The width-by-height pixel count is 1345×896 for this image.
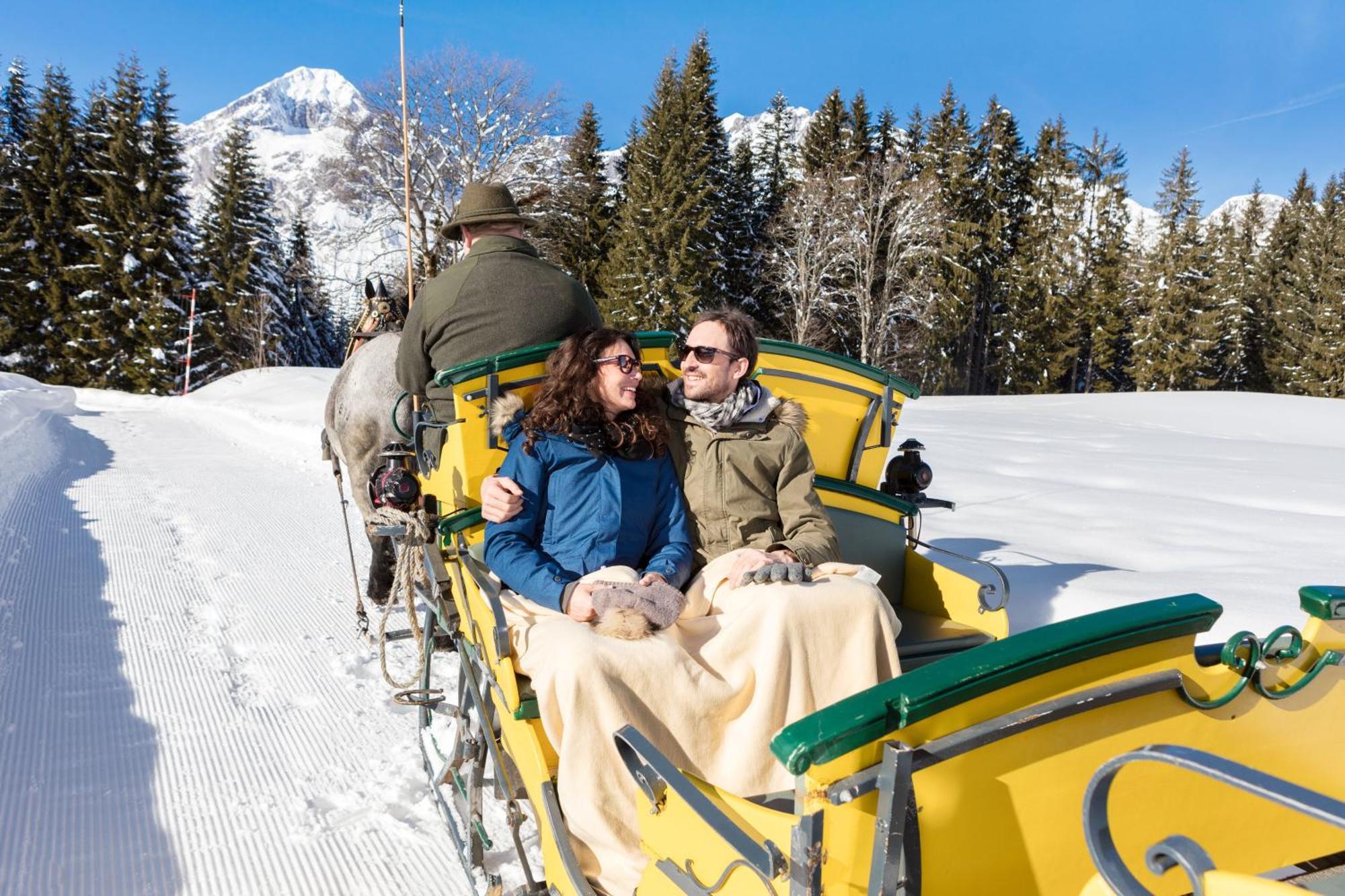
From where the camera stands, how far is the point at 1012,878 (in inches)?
53.7

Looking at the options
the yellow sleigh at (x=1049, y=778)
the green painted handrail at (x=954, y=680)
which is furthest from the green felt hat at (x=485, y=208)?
the green painted handrail at (x=954, y=680)

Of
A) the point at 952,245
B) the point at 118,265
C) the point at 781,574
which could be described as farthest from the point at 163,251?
the point at 781,574

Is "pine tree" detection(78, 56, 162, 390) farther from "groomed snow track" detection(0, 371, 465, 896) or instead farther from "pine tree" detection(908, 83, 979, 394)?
"pine tree" detection(908, 83, 979, 394)

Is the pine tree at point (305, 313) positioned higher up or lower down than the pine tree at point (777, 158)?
lower down

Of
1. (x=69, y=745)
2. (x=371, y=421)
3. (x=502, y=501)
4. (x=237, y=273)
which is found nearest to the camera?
(x=502, y=501)

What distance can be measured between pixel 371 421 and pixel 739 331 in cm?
291

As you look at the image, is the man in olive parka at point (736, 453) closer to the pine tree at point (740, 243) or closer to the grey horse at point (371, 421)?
the grey horse at point (371, 421)

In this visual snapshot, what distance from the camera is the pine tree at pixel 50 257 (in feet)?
91.5

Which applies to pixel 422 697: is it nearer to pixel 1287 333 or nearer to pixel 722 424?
pixel 722 424

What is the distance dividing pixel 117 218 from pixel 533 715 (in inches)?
1311

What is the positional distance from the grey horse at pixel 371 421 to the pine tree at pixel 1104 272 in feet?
110

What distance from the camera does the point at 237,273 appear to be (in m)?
30.2

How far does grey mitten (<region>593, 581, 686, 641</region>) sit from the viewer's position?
2180 millimetres

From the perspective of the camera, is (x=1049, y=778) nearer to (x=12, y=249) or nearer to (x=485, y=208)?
(x=485, y=208)
